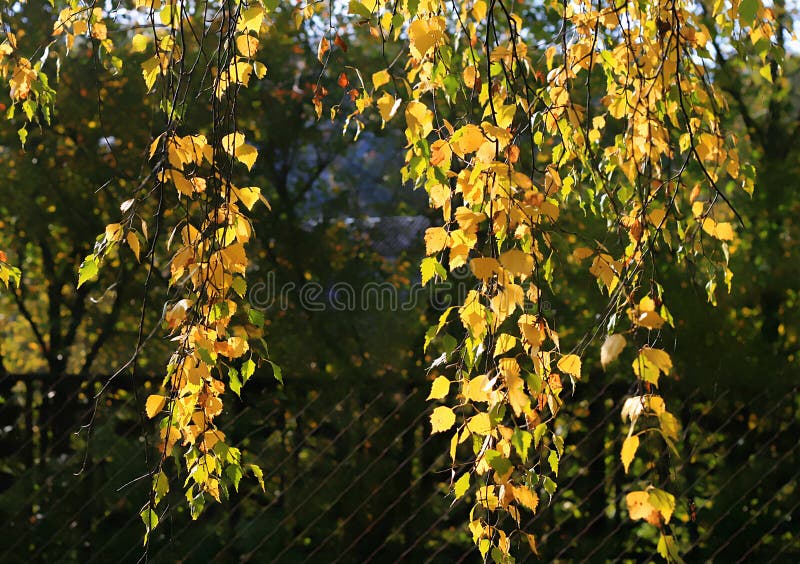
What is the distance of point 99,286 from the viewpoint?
3795 millimetres

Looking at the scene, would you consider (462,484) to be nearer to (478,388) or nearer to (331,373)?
(478,388)

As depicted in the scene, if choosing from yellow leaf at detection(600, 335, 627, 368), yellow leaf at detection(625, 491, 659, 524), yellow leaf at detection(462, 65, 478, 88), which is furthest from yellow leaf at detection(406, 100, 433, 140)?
yellow leaf at detection(625, 491, 659, 524)

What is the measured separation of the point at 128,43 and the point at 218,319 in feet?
8.60

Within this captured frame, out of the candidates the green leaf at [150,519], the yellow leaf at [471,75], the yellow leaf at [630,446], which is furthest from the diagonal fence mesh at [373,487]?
the yellow leaf at [630,446]

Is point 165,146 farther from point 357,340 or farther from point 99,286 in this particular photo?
point 99,286

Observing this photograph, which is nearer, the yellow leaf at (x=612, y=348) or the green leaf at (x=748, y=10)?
the yellow leaf at (x=612, y=348)

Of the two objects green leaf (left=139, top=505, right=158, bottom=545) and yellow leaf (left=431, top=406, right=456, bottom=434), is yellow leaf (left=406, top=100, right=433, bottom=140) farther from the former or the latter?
A: green leaf (left=139, top=505, right=158, bottom=545)

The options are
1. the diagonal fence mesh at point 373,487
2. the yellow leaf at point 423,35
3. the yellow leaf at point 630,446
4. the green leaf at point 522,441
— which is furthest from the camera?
the diagonal fence mesh at point 373,487

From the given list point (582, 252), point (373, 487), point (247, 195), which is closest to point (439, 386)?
point (582, 252)

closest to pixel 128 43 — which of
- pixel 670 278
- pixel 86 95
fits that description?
pixel 86 95

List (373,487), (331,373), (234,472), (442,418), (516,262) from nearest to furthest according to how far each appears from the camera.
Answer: (516,262)
(442,418)
(234,472)
(373,487)
(331,373)

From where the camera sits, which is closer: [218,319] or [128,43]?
[218,319]

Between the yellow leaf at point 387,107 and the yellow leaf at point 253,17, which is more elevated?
the yellow leaf at point 253,17

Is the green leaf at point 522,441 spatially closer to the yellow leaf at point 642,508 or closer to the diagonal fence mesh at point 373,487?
the yellow leaf at point 642,508
